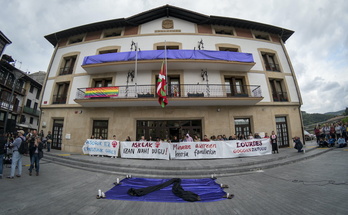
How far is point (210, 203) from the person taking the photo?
347 centimetres

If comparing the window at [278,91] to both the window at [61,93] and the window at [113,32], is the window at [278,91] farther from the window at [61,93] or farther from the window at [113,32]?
the window at [61,93]

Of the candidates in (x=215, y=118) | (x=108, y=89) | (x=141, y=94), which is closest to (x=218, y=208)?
(x=215, y=118)

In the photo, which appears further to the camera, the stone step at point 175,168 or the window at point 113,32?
the window at point 113,32

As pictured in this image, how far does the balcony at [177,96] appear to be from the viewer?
406 inches

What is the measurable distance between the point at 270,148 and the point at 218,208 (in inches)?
343

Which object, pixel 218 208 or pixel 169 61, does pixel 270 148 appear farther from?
pixel 169 61

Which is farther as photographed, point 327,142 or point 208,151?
point 327,142

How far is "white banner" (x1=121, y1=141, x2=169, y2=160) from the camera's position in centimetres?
862

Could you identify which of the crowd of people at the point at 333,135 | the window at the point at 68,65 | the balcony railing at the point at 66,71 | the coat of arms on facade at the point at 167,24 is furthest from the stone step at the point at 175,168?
the coat of arms on facade at the point at 167,24

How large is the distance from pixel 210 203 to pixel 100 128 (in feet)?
38.2

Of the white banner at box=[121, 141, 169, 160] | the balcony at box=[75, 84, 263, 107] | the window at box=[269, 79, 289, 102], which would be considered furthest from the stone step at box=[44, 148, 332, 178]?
the window at box=[269, 79, 289, 102]

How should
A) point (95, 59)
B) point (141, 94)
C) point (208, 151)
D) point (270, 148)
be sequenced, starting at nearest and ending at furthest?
point (208, 151) < point (270, 148) < point (141, 94) < point (95, 59)

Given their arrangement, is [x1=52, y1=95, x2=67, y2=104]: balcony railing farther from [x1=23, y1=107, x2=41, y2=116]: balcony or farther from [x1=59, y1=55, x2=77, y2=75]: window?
[x1=23, y1=107, x2=41, y2=116]: balcony

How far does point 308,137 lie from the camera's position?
68.6 ft
